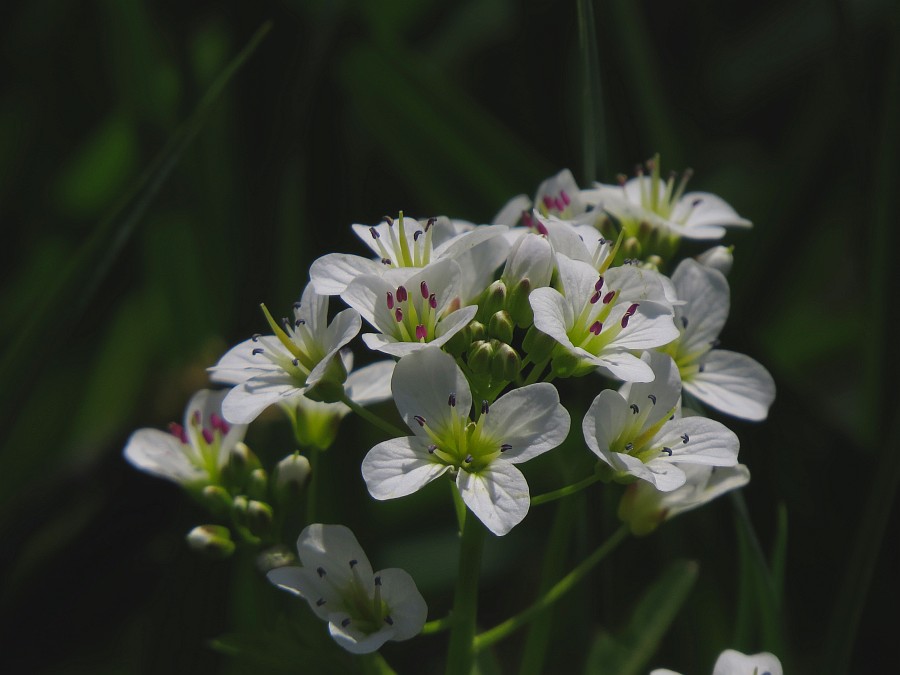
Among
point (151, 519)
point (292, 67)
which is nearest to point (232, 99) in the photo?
point (292, 67)

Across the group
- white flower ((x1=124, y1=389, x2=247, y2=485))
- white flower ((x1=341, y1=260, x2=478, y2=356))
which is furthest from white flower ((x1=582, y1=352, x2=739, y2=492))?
white flower ((x1=124, y1=389, x2=247, y2=485))

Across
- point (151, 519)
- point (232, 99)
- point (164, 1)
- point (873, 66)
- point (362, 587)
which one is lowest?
point (151, 519)

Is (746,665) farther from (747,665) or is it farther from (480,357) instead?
(480,357)

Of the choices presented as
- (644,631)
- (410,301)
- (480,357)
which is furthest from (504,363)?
(644,631)

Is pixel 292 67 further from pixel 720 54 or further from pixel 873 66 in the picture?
pixel 873 66

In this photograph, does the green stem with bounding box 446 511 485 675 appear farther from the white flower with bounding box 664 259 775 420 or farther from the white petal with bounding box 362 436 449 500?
the white flower with bounding box 664 259 775 420

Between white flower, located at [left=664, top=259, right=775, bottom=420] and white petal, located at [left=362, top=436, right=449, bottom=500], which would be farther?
white flower, located at [left=664, top=259, right=775, bottom=420]

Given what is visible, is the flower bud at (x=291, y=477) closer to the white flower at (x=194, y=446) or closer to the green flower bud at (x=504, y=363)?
the white flower at (x=194, y=446)
